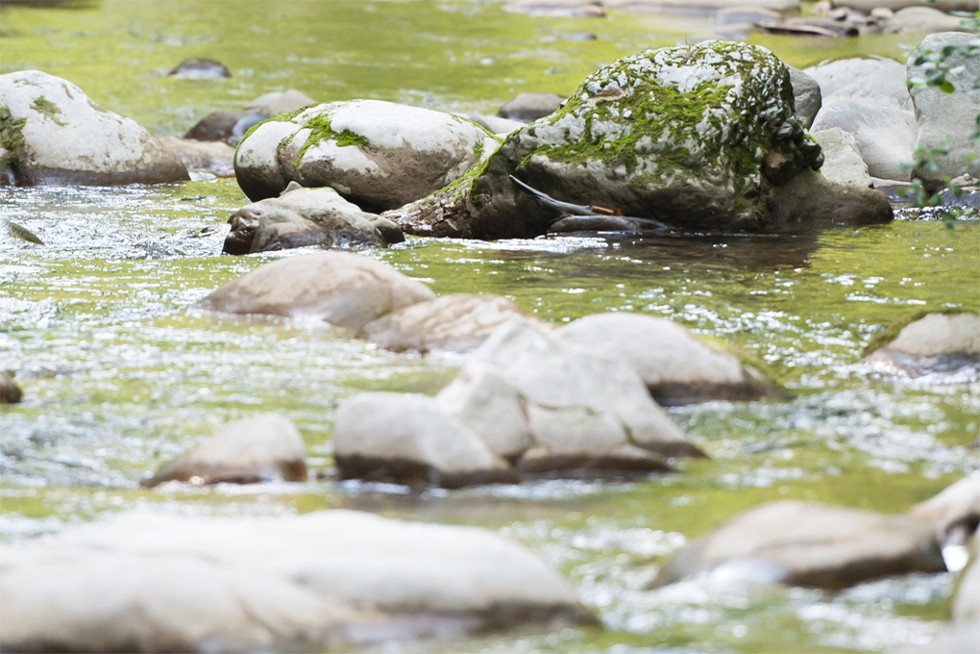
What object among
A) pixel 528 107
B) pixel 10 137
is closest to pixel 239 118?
pixel 528 107

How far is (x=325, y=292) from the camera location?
7977 mm

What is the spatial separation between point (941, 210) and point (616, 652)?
30.0ft

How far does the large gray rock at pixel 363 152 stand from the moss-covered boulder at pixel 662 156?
830 millimetres

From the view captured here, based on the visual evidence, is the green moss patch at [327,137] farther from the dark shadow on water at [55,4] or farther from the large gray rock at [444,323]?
the dark shadow on water at [55,4]

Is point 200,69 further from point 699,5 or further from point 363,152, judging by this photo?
point 699,5

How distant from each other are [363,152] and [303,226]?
221 centimetres

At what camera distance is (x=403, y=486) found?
521cm

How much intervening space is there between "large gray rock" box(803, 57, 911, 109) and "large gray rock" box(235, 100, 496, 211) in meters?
4.97

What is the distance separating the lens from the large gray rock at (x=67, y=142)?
46.2 ft

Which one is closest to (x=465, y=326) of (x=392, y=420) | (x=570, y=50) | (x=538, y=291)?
(x=538, y=291)

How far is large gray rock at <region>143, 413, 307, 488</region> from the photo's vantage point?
5277mm

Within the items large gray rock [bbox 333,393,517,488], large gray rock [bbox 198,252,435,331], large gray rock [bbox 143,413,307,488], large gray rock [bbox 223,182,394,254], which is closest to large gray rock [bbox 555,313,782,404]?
large gray rock [bbox 333,393,517,488]

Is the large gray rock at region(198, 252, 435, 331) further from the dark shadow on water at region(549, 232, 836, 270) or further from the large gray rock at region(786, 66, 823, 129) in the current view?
the large gray rock at region(786, 66, 823, 129)

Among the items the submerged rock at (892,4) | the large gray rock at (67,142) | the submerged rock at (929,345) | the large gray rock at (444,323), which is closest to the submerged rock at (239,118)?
the large gray rock at (67,142)
